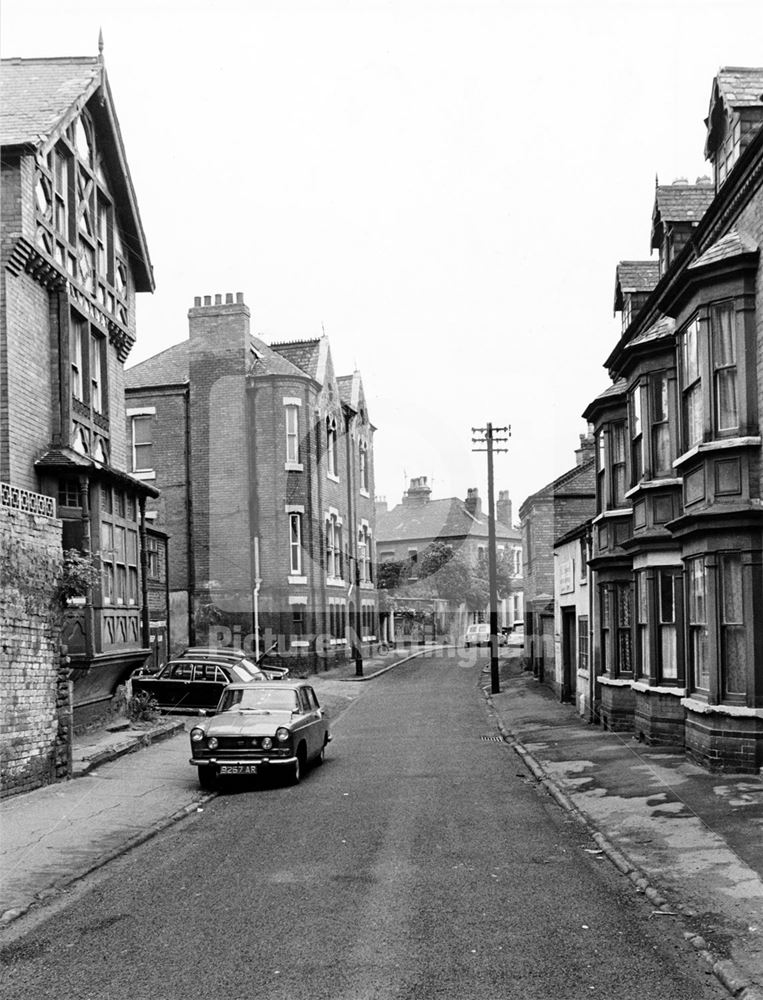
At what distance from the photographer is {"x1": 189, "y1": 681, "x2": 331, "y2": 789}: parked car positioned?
15.1 meters

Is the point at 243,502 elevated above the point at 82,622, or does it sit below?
above

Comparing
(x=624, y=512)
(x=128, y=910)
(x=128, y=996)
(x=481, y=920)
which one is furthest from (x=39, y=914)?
(x=624, y=512)

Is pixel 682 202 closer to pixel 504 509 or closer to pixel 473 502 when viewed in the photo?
pixel 473 502

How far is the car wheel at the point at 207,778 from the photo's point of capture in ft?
50.2

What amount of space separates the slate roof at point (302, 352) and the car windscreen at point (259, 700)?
2718 cm

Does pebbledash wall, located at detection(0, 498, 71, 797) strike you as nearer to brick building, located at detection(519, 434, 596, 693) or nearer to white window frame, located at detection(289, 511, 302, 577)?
brick building, located at detection(519, 434, 596, 693)

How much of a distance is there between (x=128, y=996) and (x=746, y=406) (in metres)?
11.3

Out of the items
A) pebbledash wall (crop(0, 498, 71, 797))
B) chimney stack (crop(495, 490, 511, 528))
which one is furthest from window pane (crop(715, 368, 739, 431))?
chimney stack (crop(495, 490, 511, 528))

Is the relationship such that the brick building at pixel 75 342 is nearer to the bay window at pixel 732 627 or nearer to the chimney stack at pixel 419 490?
the bay window at pixel 732 627

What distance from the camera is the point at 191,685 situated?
25.2 m

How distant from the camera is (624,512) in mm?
21562

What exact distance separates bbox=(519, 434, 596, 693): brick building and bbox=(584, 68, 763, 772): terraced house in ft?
37.1

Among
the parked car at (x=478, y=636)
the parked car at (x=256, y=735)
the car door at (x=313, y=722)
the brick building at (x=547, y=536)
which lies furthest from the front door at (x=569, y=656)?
the parked car at (x=478, y=636)

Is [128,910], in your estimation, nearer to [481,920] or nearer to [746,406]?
[481,920]
